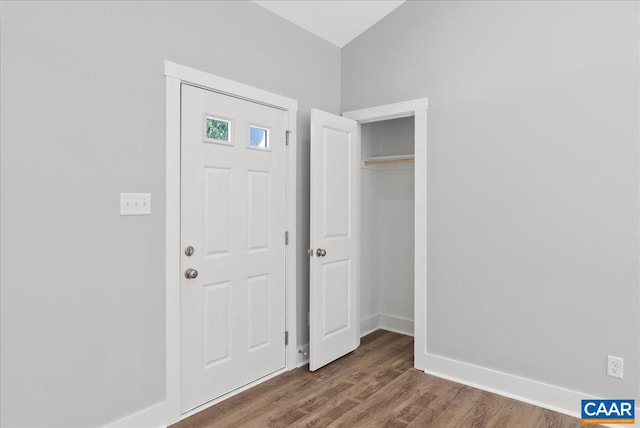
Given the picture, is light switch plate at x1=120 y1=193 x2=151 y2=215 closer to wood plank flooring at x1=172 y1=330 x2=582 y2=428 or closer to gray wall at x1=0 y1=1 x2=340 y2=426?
gray wall at x1=0 y1=1 x2=340 y2=426

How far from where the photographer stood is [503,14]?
2.82 m

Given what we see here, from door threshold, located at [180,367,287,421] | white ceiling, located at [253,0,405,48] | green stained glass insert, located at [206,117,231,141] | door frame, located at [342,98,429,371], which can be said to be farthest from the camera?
door frame, located at [342,98,429,371]

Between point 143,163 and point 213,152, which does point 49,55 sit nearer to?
point 143,163

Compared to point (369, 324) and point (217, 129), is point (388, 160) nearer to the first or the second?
point (369, 324)

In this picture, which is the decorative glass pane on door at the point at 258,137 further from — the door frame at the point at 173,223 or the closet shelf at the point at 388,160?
the closet shelf at the point at 388,160

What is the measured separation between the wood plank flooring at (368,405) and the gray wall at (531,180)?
0.95 feet

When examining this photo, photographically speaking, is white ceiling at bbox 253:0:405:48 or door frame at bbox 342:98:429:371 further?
door frame at bbox 342:98:429:371

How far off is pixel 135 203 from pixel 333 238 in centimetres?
163

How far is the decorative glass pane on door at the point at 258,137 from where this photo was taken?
9.37 feet

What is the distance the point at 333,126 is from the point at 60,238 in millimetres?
2115

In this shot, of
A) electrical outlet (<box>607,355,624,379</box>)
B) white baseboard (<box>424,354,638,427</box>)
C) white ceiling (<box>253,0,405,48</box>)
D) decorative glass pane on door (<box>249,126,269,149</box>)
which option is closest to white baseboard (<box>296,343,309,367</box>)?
white baseboard (<box>424,354,638,427</box>)

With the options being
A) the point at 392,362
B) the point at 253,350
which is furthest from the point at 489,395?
the point at 253,350

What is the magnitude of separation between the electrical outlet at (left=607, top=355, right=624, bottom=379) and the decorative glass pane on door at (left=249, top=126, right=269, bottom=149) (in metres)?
2.66

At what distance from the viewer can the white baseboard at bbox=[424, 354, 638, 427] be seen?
8.39 feet
